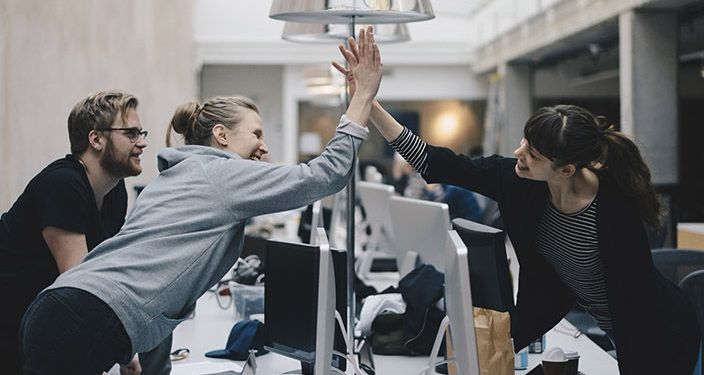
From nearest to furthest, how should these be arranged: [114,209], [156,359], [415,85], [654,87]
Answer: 1. [156,359]
2. [114,209]
3. [654,87]
4. [415,85]

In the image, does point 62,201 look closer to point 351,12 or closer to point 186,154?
point 186,154

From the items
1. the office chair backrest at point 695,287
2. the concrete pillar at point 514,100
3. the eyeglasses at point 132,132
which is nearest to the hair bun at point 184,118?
the eyeglasses at point 132,132

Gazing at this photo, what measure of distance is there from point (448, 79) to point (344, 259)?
16.2m

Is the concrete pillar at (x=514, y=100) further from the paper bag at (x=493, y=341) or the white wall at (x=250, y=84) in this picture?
the paper bag at (x=493, y=341)

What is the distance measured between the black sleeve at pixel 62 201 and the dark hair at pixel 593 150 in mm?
1311

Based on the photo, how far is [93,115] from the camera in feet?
9.60

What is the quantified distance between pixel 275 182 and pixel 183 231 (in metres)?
0.26

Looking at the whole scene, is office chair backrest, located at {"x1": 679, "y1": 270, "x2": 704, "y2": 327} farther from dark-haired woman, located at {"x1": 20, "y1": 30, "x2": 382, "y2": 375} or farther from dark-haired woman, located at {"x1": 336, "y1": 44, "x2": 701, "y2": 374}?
dark-haired woman, located at {"x1": 20, "y1": 30, "x2": 382, "y2": 375}

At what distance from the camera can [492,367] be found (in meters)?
2.68

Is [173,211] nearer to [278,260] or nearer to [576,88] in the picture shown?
[278,260]

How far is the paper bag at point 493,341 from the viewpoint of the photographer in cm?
267

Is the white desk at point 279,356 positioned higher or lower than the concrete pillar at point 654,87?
lower

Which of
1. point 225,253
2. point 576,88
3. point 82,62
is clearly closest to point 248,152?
point 225,253

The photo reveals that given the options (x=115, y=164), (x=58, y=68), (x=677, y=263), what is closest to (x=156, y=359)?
(x=115, y=164)
